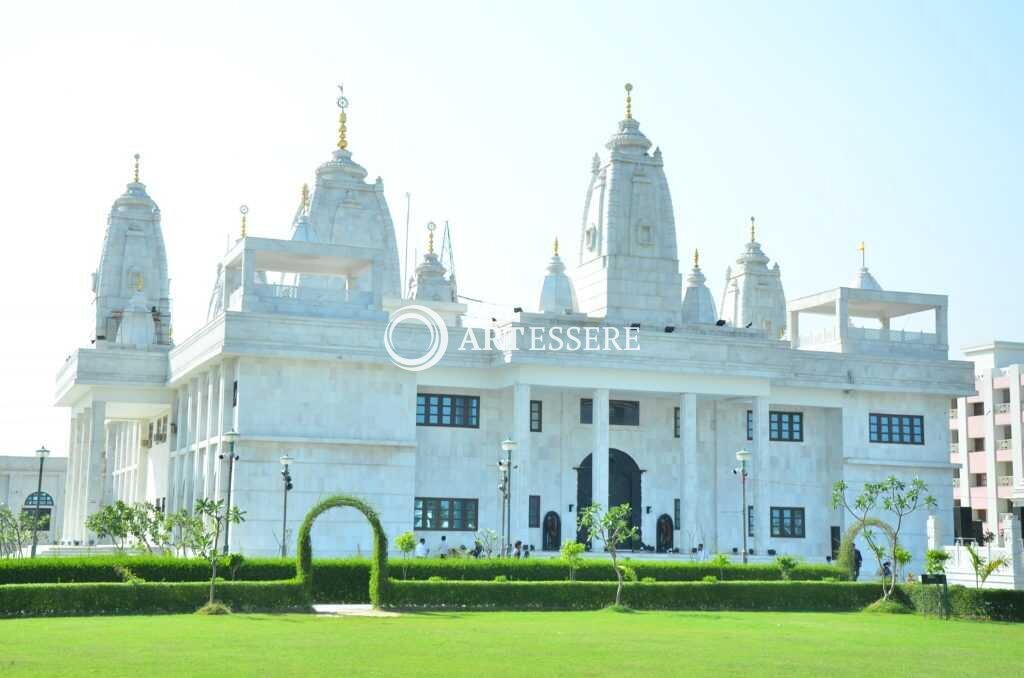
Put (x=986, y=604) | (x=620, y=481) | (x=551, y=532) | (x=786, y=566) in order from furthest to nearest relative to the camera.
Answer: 1. (x=620, y=481)
2. (x=551, y=532)
3. (x=786, y=566)
4. (x=986, y=604)

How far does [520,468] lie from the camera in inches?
1694

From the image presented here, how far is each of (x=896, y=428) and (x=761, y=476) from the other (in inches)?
345

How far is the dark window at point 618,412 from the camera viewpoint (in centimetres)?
4816

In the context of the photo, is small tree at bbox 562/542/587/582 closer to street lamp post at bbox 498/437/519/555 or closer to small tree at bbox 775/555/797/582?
street lamp post at bbox 498/437/519/555

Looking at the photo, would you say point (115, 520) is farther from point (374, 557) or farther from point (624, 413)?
point (624, 413)

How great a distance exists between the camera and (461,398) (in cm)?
4641

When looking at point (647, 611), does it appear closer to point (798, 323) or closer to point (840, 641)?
point (840, 641)

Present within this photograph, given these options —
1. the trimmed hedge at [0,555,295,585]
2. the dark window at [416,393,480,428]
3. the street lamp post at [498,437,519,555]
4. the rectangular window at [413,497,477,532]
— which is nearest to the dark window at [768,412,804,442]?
the dark window at [416,393,480,428]

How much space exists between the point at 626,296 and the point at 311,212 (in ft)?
43.7

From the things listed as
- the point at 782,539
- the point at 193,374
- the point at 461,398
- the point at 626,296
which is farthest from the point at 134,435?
the point at 782,539

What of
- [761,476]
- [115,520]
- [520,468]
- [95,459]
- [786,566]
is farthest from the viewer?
[95,459]

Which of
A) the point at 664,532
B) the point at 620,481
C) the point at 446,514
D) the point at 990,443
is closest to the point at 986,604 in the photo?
the point at 664,532

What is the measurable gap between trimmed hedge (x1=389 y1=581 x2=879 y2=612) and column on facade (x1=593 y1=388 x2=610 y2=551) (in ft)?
38.6

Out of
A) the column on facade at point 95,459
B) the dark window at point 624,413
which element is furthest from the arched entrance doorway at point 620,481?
the column on facade at point 95,459
